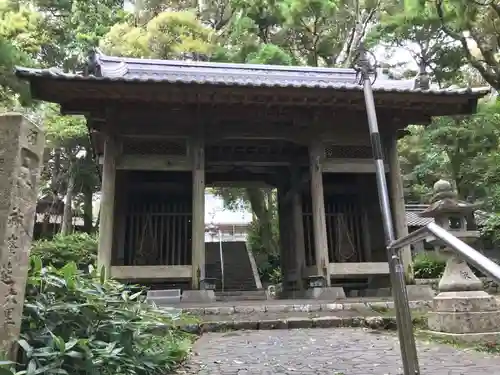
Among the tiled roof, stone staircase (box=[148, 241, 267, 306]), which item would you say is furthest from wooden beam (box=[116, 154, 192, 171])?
stone staircase (box=[148, 241, 267, 306])

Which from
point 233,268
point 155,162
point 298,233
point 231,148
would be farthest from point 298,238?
point 233,268

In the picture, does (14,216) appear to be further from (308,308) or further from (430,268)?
(430,268)

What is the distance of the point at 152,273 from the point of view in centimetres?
917

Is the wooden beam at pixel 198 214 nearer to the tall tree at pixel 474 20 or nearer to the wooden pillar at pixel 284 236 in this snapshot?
the wooden pillar at pixel 284 236

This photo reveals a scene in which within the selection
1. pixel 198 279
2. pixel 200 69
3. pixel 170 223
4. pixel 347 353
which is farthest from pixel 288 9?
pixel 347 353

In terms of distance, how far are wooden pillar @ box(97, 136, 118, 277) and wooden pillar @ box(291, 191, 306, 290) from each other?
4.62 metres

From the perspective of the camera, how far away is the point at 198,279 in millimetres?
8844

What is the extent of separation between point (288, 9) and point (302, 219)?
10248mm

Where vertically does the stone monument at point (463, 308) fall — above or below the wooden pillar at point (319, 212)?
below

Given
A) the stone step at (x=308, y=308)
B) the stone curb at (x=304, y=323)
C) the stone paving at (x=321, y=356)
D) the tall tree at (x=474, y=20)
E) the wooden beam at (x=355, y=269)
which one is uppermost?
the tall tree at (x=474, y=20)

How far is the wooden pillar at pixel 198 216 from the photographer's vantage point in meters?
8.90

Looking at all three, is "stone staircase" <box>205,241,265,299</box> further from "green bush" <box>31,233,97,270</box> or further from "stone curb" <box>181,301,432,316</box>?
"stone curb" <box>181,301,432,316</box>

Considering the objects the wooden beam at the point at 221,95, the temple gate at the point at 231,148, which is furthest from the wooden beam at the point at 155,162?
the wooden beam at the point at 221,95

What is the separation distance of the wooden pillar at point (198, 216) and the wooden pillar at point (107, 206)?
1657 mm
